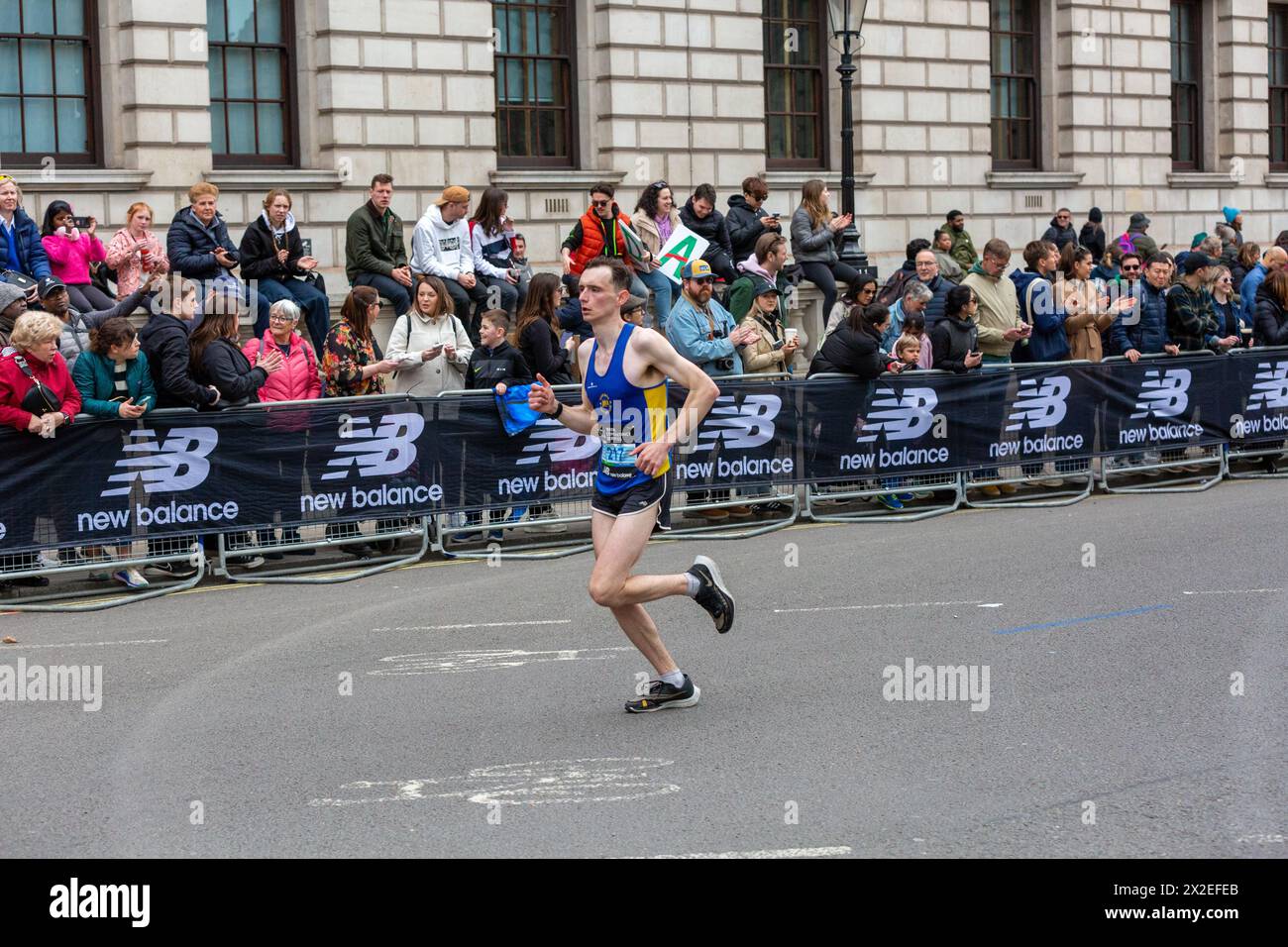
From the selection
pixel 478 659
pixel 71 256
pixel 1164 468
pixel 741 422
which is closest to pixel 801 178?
pixel 1164 468

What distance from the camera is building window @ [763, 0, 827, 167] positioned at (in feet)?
89.1

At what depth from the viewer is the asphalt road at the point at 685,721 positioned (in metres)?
6.81

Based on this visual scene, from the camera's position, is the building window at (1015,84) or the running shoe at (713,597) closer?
the running shoe at (713,597)

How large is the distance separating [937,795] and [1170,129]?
28.5m

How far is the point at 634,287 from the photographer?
18344mm

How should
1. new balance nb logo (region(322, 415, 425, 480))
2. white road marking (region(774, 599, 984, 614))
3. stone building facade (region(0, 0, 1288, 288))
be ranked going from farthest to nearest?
stone building facade (region(0, 0, 1288, 288)), new balance nb logo (region(322, 415, 425, 480)), white road marking (region(774, 599, 984, 614))

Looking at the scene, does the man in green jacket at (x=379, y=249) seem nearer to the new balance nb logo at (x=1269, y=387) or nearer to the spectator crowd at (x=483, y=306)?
the spectator crowd at (x=483, y=306)

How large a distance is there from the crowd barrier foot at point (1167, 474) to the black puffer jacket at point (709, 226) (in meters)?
4.73

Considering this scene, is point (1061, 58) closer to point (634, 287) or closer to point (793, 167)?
point (793, 167)

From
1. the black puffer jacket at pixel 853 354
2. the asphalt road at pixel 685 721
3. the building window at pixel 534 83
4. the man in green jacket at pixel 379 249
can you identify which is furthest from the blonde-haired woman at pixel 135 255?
the building window at pixel 534 83

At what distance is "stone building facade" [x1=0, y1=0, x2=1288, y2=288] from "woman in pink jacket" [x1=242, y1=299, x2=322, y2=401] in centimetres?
651

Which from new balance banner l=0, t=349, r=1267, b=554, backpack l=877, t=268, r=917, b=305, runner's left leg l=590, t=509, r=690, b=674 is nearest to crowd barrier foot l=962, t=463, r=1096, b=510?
new balance banner l=0, t=349, r=1267, b=554

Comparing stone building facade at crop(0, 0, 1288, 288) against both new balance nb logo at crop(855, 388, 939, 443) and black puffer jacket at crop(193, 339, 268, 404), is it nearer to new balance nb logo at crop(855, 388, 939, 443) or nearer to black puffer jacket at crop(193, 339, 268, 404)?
black puffer jacket at crop(193, 339, 268, 404)

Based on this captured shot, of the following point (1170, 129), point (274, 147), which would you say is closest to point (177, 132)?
point (274, 147)
